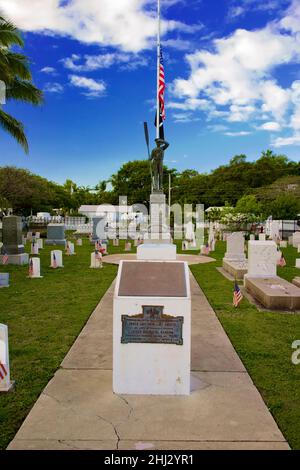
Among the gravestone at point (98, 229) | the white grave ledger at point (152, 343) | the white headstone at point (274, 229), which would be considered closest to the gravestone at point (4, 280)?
the white grave ledger at point (152, 343)

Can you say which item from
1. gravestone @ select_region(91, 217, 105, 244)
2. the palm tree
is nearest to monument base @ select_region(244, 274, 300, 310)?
the palm tree

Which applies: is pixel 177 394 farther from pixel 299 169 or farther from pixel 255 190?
pixel 299 169

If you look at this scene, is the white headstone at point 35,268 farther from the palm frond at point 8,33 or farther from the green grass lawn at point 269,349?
the palm frond at point 8,33

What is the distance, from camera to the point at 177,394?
490 centimetres

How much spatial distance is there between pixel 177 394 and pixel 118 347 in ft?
2.96

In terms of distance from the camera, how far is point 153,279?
17.1 feet

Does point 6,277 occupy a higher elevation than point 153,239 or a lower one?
lower

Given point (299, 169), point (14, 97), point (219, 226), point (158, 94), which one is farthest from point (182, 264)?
point (299, 169)

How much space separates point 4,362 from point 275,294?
6695mm

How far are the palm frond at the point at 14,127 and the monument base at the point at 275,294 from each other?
44.1 feet

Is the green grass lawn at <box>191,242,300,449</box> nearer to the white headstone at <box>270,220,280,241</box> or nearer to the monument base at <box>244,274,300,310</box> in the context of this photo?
the monument base at <box>244,274,300,310</box>

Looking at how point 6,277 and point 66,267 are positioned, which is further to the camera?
point 66,267

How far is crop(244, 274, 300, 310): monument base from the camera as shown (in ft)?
31.4
